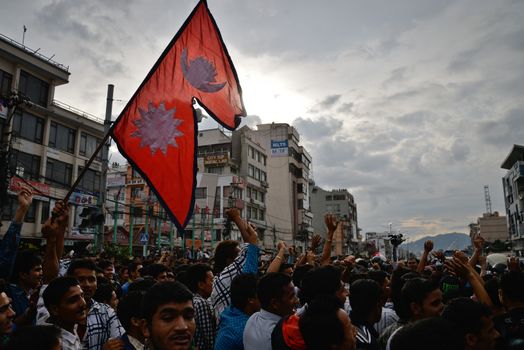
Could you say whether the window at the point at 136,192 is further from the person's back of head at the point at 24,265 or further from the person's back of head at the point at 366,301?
the person's back of head at the point at 366,301

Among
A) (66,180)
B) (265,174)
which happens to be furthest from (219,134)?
(66,180)

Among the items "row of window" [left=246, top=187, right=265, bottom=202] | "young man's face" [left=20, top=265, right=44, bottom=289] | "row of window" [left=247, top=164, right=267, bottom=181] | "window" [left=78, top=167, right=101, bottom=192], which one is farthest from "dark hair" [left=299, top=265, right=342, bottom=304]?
"row of window" [left=247, top=164, right=267, bottom=181]

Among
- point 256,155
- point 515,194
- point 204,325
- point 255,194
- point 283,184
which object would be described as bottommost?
point 204,325

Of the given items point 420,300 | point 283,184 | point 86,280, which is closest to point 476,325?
point 420,300

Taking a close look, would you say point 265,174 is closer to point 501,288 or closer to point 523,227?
point 523,227

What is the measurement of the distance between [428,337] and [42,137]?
108 ft

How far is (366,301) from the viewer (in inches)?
140

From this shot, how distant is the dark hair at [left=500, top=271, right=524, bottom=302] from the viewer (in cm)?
357

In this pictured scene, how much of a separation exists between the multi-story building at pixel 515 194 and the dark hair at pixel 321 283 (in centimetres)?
5923

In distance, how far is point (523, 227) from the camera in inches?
2208

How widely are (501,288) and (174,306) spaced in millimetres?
2900

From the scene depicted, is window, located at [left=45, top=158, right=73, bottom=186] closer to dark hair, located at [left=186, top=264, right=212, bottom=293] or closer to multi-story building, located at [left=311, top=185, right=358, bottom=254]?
dark hair, located at [left=186, top=264, right=212, bottom=293]

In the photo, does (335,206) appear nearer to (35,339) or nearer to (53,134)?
(53,134)

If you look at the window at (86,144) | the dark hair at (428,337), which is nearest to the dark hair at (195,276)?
the dark hair at (428,337)
